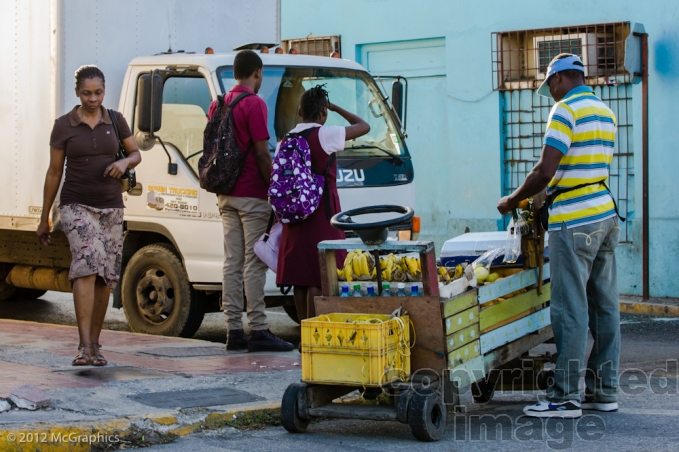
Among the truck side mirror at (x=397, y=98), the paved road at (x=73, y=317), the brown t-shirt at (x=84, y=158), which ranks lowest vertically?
the paved road at (x=73, y=317)

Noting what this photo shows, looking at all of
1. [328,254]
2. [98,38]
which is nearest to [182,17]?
[98,38]

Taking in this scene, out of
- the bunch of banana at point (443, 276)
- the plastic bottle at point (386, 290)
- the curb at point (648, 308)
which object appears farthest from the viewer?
the curb at point (648, 308)

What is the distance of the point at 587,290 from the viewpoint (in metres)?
6.02

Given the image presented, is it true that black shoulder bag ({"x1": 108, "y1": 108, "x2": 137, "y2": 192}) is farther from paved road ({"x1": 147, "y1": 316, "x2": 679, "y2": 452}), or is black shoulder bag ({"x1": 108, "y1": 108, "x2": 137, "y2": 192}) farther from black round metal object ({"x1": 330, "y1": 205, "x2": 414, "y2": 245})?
paved road ({"x1": 147, "y1": 316, "x2": 679, "y2": 452})

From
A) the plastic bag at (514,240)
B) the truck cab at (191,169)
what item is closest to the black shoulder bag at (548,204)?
the plastic bag at (514,240)

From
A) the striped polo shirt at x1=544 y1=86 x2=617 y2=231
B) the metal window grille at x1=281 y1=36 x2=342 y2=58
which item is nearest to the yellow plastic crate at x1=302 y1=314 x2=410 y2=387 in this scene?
the striped polo shirt at x1=544 y1=86 x2=617 y2=231

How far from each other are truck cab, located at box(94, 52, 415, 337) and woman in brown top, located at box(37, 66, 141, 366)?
1572 millimetres

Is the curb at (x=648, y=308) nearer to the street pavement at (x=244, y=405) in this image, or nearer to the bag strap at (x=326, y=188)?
the street pavement at (x=244, y=405)

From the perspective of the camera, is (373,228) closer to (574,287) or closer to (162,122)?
(574,287)

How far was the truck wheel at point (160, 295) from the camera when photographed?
8914 millimetres

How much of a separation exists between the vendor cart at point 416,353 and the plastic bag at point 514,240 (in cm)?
33

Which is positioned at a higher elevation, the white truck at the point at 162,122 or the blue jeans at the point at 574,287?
the white truck at the point at 162,122

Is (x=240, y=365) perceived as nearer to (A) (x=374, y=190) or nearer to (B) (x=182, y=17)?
(A) (x=374, y=190)

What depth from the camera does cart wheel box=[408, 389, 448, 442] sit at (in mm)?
5102
